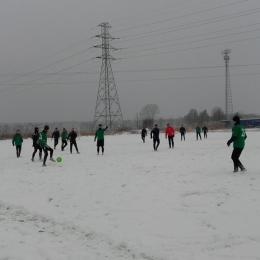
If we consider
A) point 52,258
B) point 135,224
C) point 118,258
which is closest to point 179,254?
point 118,258

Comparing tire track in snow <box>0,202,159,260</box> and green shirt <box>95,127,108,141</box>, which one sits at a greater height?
green shirt <box>95,127,108,141</box>

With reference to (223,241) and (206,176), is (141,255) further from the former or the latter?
(206,176)

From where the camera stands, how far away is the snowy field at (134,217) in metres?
5.23

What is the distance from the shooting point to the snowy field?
5.23m

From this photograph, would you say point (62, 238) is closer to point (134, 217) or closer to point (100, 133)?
point (134, 217)

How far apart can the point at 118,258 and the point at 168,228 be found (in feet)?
4.80

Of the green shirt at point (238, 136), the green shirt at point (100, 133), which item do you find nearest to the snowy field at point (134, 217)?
the green shirt at point (238, 136)

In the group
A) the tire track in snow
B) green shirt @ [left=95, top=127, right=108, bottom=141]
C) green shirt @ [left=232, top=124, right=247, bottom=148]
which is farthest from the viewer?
green shirt @ [left=95, top=127, right=108, bottom=141]

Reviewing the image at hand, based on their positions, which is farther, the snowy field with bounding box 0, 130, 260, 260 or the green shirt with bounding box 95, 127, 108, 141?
the green shirt with bounding box 95, 127, 108, 141

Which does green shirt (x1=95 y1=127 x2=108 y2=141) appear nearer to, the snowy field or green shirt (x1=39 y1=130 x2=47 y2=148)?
green shirt (x1=39 y1=130 x2=47 y2=148)

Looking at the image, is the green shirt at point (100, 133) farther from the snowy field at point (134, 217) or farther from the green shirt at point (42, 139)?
the snowy field at point (134, 217)

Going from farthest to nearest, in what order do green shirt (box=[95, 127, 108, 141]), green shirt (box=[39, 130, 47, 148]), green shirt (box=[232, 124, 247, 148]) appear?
green shirt (box=[95, 127, 108, 141]) < green shirt (box=[39, 130, 47, 148]) < green shirt (box=[232, 124, 247, 148])

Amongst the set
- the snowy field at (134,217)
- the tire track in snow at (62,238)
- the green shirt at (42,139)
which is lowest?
the tire track in snow at (62,238)

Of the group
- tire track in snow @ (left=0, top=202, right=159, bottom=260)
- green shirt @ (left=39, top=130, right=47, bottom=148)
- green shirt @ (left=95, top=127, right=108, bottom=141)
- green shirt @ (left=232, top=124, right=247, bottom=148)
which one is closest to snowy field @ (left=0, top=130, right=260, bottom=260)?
tire track in snow @ (left=0, top=202, right=159, bottom=260)
